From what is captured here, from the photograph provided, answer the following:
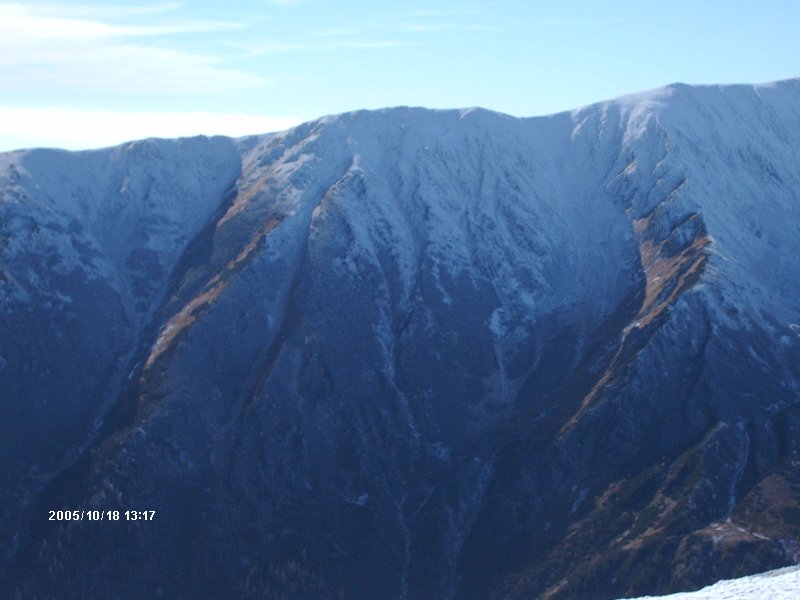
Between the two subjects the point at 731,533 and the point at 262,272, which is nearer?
the point at 731,533

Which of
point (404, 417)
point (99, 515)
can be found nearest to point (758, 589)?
point (404, 417)

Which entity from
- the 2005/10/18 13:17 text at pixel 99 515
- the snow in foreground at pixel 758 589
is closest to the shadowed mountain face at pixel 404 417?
the 2005/10/18 13:17 text at pixel 99 515

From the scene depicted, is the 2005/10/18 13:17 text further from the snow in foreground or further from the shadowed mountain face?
the snow in foreground

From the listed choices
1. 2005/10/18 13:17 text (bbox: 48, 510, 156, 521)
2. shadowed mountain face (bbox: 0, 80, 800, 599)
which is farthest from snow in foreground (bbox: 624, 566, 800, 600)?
2005/10/18 13:17 text (bbox: 48, 510, 156, 521)

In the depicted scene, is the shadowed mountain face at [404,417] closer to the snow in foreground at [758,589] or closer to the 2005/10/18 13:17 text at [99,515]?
the 2005/10/18 13:17 text at [99,515]

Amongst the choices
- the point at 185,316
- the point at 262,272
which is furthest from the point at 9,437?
the point at 262,272

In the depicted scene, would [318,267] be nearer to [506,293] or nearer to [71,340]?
[506,293]
